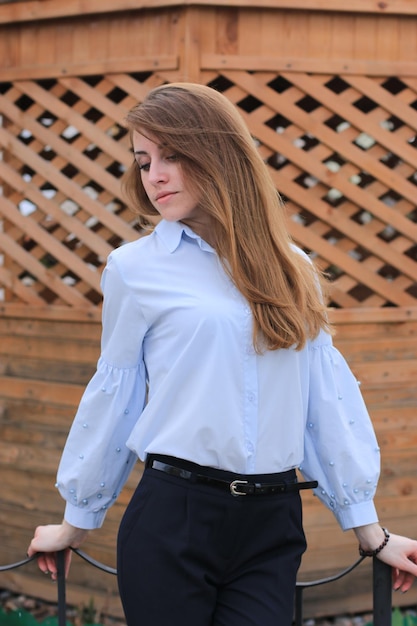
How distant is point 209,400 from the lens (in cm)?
148

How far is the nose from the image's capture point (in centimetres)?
153

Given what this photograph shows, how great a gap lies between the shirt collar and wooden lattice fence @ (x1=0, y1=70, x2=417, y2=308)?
1.85 metres

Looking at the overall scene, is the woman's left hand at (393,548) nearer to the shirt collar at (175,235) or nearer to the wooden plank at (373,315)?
the shirt collar at (175,235)

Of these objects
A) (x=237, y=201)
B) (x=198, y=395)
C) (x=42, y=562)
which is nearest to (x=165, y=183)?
(x=237, y=201)

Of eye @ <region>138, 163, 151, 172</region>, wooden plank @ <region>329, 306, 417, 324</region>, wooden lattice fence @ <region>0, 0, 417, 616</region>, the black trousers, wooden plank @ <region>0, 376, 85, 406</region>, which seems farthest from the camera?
wooden plank @ <region>0, 376, 85, 406</region>

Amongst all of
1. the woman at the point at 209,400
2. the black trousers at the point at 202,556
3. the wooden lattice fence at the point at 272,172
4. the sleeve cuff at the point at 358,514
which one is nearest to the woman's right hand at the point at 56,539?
the woman at the point at 209,400

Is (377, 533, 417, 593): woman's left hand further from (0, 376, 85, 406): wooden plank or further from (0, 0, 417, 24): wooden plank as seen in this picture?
(0, 0, 417, 24): wooden plank

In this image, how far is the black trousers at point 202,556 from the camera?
145 cm

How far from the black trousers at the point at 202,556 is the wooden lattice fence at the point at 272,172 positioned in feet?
6.59

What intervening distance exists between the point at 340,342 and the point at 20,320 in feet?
4.35

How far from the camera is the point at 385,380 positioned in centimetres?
355

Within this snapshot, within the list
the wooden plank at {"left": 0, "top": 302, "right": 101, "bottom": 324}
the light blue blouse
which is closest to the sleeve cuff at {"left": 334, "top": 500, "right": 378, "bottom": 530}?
the light blue blouse

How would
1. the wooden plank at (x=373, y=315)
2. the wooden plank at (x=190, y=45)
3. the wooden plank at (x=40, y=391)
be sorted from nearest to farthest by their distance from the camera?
the wooden plank at (x=190, y=45)
the wooden plank at (x=373, y=315)
the wooden plank at (x=40, y=391)

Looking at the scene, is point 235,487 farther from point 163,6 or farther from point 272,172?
point 163,6
